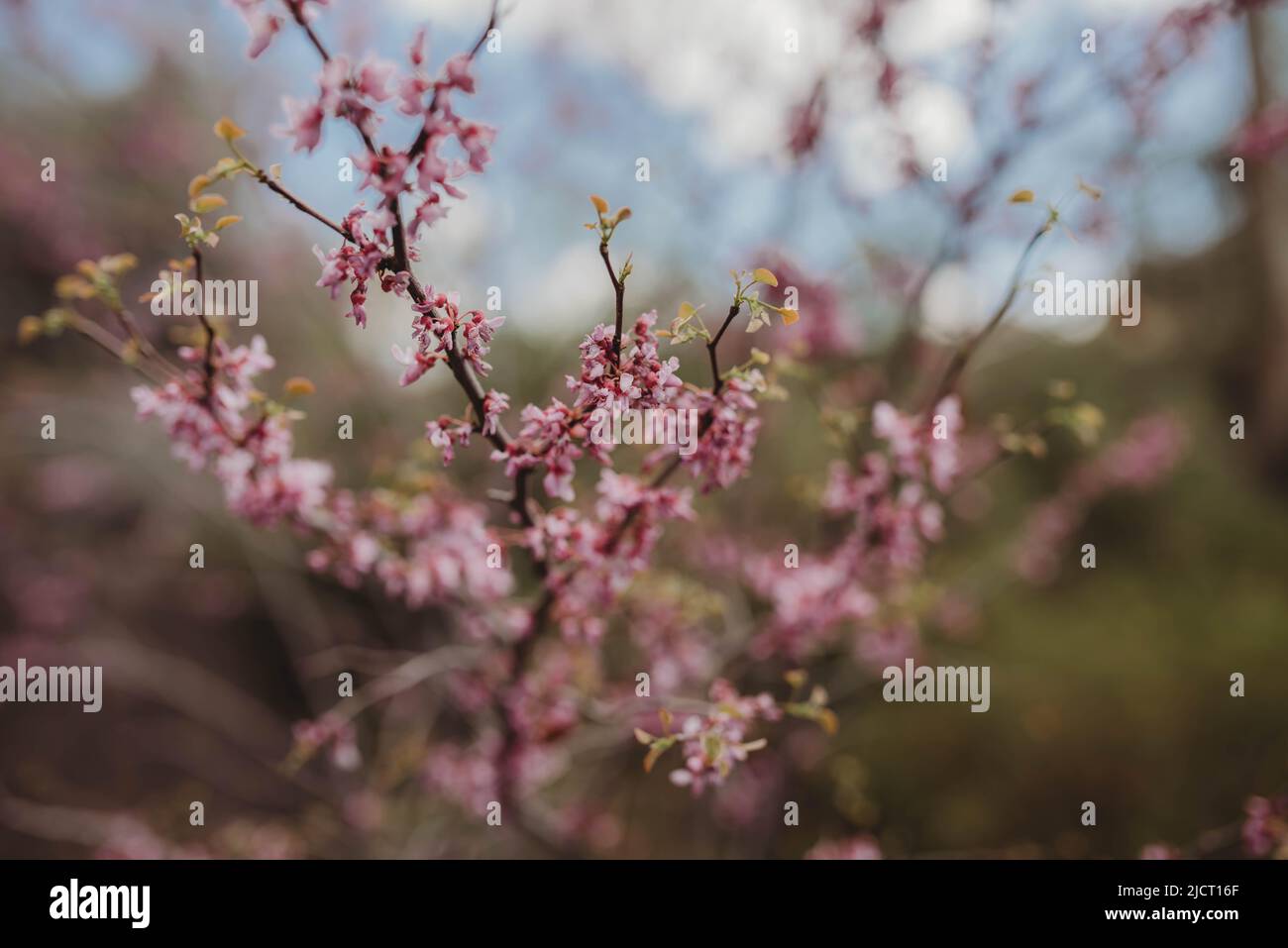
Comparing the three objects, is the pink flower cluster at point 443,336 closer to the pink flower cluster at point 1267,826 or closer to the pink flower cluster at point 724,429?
the pink flower cluster at point 724,429

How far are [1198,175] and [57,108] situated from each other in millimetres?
8467

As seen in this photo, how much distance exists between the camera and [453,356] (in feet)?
3.88

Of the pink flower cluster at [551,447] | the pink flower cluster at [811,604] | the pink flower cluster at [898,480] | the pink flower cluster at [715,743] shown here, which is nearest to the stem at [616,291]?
the pink flower cluster at [551,447]

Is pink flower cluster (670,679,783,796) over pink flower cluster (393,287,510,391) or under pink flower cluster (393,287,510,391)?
under

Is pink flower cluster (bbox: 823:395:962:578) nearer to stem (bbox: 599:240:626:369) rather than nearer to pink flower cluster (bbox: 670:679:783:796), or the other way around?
pink flower cluster (bbox: 670:679:783:796)

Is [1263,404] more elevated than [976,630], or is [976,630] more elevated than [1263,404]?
[1263,404]

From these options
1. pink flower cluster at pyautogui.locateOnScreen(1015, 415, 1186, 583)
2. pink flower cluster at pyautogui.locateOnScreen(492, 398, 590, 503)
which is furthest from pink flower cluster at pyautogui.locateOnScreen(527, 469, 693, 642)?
pink flower cluster at pyautogui.locateOnScreen(1015, 415, 1186, 583)

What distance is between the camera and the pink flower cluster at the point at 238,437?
145 cm

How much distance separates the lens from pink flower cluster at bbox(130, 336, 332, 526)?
145 centimetres

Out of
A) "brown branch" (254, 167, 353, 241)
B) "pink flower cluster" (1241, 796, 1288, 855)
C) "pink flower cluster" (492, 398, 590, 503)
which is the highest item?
"brown branch" (254, 167, 353, 241)

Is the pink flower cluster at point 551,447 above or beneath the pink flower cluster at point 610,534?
above

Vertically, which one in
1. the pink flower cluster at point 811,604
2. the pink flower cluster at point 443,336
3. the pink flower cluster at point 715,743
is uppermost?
the pink flower cluster at point 443,336
